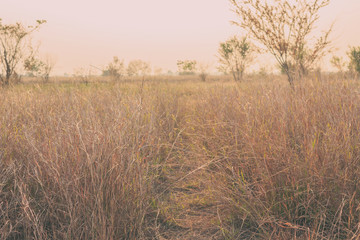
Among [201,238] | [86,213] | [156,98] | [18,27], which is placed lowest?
[201,238]

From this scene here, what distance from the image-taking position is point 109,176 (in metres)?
1.68

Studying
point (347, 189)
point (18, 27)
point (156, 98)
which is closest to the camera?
point (347, 189)

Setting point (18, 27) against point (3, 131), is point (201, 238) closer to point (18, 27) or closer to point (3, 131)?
point (3, 131)

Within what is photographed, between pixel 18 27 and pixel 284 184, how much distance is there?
12727 millimetres

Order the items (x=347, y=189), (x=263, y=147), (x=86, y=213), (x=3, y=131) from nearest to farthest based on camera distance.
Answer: (x=86, y=213) < (x=347, y=189) < (x=263, y=147) < (x=3, y=131)

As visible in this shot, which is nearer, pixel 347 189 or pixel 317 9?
pixel 347 189

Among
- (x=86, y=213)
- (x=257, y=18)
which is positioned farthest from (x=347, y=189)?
(x=257, y=18)

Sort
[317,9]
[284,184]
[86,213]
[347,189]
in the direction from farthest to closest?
1. [317,9]
2. [284,184]
3. [347,189]
4. [86,213]

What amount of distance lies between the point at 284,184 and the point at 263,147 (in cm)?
31

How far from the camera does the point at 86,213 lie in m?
1.61

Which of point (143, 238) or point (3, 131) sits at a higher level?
point (3, 131)

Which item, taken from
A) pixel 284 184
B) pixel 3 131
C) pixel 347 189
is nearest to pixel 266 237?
pixel 284 184

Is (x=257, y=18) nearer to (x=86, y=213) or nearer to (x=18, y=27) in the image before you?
(x=86, y=213)

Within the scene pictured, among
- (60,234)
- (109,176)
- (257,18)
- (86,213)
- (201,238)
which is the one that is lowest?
(201,238)
